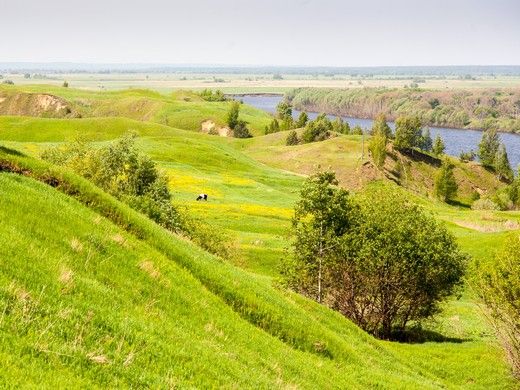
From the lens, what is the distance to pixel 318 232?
42938mm

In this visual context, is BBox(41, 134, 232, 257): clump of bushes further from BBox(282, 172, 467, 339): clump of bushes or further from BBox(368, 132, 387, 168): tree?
BBox(368, 132, 387, 168): tree

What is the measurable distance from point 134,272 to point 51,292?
5.09 m

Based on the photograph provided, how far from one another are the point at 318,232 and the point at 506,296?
15593mm

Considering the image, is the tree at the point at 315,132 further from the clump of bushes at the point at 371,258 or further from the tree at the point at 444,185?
the clump of bushes at the point at 371,258

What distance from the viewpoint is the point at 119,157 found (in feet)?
198

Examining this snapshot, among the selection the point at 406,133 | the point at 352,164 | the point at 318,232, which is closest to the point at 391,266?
the point at 318,232

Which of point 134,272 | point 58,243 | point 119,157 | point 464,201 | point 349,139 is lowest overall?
point 464,201

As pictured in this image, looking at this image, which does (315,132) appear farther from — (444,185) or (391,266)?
(391,266)

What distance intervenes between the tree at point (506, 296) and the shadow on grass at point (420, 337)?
10.6 meters

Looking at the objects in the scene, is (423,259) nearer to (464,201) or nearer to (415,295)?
(415,295)

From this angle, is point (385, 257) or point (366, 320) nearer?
point (385, 257)

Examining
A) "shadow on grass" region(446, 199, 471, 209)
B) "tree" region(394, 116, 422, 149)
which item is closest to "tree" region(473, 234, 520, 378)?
"shadow on grass" region(446, 199, 471, 209)

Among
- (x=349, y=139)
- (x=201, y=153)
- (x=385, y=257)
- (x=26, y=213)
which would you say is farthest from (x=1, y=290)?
(x=349, y=139)

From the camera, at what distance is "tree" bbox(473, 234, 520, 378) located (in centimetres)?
3036
